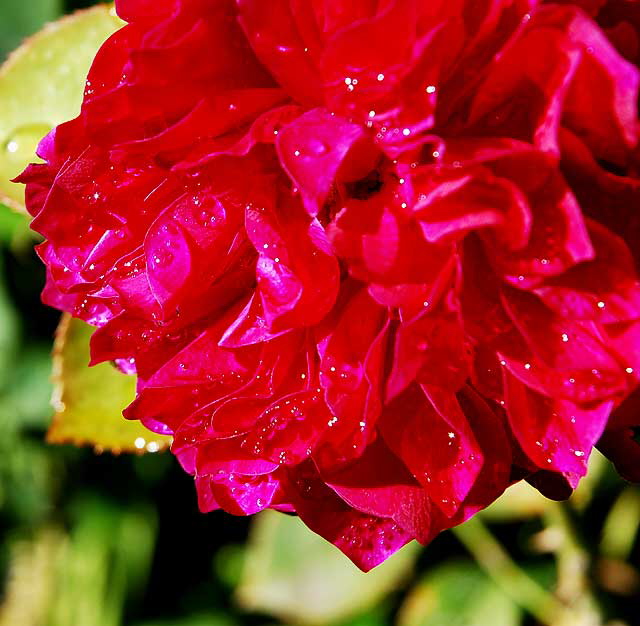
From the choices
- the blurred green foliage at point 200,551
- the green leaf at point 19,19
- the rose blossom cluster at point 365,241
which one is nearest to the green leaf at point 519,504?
the blurred green foliage at point 200,551

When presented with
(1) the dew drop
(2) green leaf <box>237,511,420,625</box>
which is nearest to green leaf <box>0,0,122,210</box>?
(1) the dew drop

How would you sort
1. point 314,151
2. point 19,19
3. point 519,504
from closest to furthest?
point 314,151 < point 519,504 < point 19,19

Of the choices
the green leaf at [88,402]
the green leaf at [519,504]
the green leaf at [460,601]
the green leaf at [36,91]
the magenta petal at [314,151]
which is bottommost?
the green leaf at [460,601]

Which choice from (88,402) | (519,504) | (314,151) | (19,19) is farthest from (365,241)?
(19,19)

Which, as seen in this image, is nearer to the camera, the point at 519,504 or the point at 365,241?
the point at 365,241

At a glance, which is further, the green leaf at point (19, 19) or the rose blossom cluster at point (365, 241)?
the green leaf at point (19, 19)

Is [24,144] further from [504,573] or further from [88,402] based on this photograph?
[504,573]

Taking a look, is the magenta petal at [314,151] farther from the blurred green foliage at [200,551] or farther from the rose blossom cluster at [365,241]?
the blurred green foliage at [200,551]
